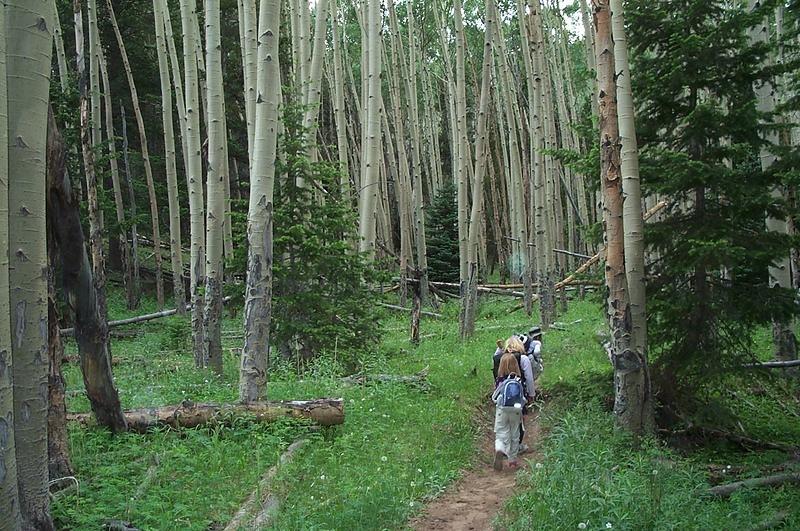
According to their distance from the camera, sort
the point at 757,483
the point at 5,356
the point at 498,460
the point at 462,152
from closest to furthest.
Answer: the point at 5,356 → the point at 757,483 → the point at 498,460 → the point at 462,152

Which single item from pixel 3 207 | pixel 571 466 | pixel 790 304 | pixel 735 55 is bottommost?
pixel 571 466

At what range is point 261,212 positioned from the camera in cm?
802

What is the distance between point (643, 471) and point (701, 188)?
11.9ft

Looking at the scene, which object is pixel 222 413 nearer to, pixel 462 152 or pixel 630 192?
pixel 630 192

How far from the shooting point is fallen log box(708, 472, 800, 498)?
21.3ft

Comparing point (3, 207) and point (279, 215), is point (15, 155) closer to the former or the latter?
point (3, 207)

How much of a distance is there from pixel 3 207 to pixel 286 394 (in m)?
5.71

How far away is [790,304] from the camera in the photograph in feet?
26.1

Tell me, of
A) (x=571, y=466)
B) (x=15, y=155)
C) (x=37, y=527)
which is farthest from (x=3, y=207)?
(x=571, y=466)

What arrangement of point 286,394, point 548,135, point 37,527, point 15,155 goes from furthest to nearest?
1. point 548,135
2. point 286,394
3. point 37,527
4. point 15,155

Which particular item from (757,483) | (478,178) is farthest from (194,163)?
(757,483)

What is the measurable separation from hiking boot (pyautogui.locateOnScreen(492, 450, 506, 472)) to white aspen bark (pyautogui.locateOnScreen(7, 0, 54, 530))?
5.33 meters

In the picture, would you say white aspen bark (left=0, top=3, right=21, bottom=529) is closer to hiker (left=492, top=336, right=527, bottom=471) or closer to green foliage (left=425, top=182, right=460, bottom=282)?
hiker (left=492, top=336, right=527, bottom=471)

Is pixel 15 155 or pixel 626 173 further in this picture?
pixel 626 173
